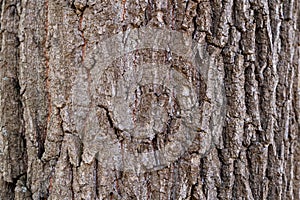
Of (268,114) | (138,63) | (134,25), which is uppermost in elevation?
(134,25)

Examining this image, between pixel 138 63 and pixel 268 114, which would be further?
pixel 268 114

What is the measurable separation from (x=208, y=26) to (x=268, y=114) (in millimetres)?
341

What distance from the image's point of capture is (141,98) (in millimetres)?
993

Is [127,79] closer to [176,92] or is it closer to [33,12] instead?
[176,92]

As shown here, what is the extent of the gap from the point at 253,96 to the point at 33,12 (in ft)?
2.32

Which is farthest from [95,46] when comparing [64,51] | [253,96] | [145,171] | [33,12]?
[253,96]

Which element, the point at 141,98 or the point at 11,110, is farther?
the point at 11,110

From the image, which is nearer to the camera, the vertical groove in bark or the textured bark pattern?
Answer: the textured bark pattern

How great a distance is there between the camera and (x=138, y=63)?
990 mm

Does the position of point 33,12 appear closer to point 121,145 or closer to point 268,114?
point 121,145

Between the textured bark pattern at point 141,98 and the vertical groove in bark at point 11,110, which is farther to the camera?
the vertical groove in bark at point 11,110

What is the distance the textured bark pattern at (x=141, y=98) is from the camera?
3.25ft

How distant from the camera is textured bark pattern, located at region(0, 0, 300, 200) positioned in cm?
99

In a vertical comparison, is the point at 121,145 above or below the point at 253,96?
below
